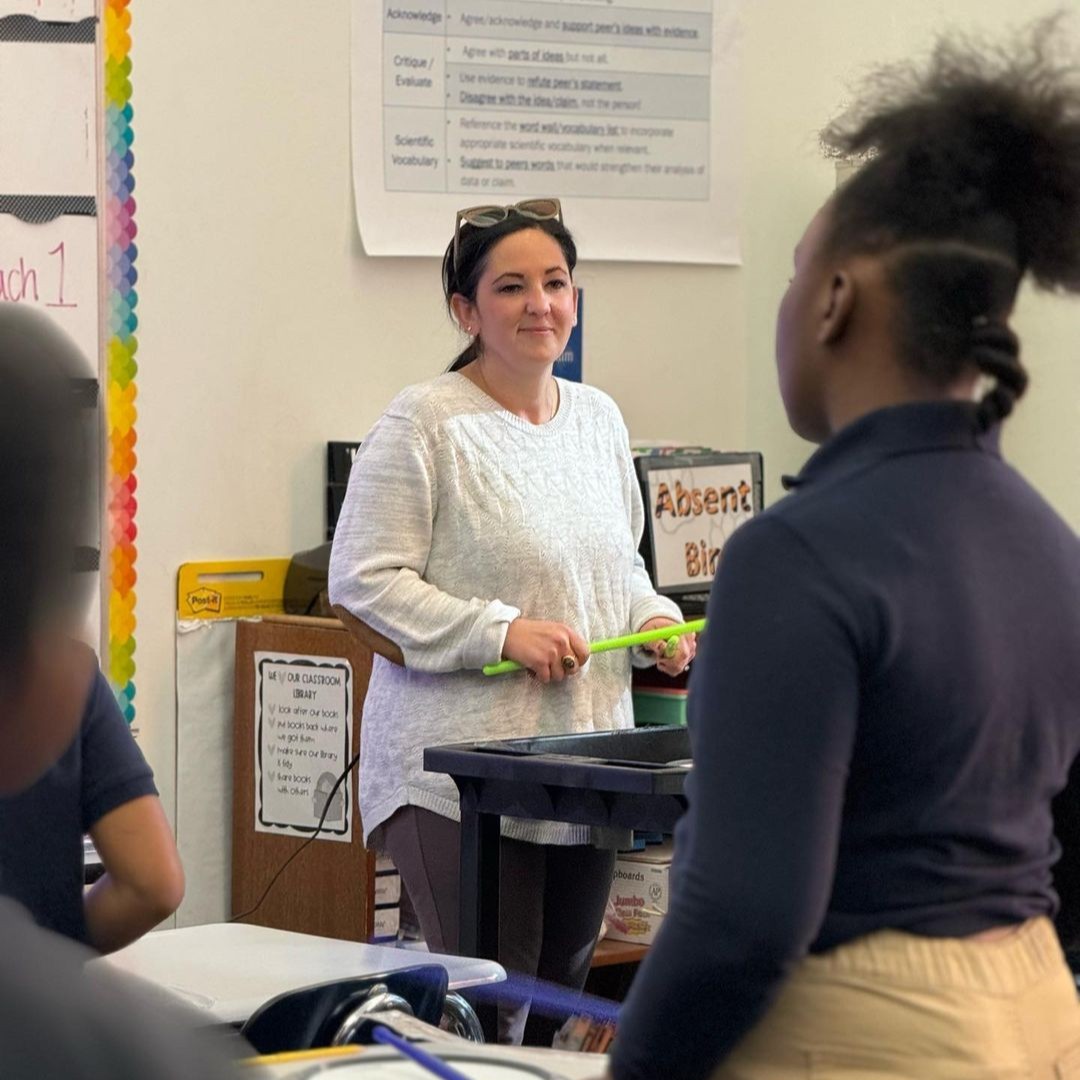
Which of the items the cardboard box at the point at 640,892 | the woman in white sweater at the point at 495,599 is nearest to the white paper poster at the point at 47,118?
the woman in white sweater at the point at 495,599

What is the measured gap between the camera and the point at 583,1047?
1.55 meters

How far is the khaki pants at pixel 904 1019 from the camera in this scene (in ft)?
3.42

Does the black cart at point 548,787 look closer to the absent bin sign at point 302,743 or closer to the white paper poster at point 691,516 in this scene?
the absent bin sign at point 302,743

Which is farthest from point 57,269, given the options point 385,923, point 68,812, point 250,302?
point 68,812

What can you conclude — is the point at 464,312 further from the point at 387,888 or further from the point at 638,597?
the point at 387,888

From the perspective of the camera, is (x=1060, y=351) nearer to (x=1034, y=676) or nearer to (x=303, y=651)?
(x=303, y=651)

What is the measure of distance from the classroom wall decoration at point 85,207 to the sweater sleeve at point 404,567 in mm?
747

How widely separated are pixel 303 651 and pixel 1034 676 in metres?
2.32

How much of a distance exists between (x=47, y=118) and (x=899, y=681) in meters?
2.54

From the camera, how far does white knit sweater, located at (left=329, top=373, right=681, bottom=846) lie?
252cm

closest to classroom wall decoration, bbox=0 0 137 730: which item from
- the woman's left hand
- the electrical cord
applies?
the electrical cord

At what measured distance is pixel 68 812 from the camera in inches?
48.9

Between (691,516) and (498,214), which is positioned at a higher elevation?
(498,214)

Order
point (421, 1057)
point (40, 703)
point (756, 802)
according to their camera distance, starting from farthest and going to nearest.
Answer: point (421, 1057) < point (756, 802) < point (40, 703)
